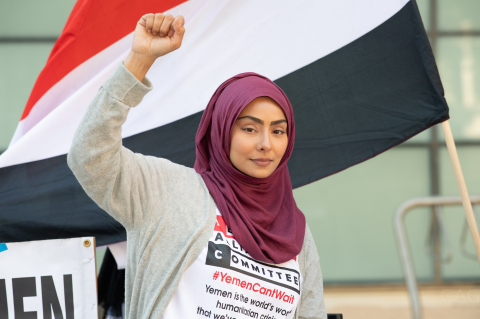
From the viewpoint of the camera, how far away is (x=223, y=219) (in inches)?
59.4

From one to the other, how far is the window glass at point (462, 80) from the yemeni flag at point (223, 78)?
6.82 ft

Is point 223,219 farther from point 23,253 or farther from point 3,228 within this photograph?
point 3,228

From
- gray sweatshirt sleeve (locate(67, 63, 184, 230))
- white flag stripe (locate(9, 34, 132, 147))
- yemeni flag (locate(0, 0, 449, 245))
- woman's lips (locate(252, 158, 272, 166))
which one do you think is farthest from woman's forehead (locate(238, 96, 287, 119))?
white flag stripe (locate(9, 34, 132, 147))

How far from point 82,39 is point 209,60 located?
0.55 m

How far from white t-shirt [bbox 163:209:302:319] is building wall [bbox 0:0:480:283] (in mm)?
2385

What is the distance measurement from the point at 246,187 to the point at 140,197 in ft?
1.21

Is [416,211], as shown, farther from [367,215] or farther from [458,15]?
[458,15]

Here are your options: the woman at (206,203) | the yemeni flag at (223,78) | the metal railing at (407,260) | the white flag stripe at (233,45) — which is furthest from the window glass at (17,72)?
the metal railing at (407,260)

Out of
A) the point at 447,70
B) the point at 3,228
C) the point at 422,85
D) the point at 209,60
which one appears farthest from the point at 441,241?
the point at 3,228

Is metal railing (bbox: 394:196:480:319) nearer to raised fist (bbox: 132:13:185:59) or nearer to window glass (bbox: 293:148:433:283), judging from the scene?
raised fist (bbox: 132:13:185:59)

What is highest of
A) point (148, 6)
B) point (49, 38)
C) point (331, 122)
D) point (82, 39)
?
point (49, 38)

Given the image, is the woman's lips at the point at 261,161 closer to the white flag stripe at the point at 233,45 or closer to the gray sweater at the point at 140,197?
the gray sweater at the point at 140,197

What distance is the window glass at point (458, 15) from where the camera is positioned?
384 cm

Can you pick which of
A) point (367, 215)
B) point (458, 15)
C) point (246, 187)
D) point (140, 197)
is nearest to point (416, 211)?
point (367, 215)
